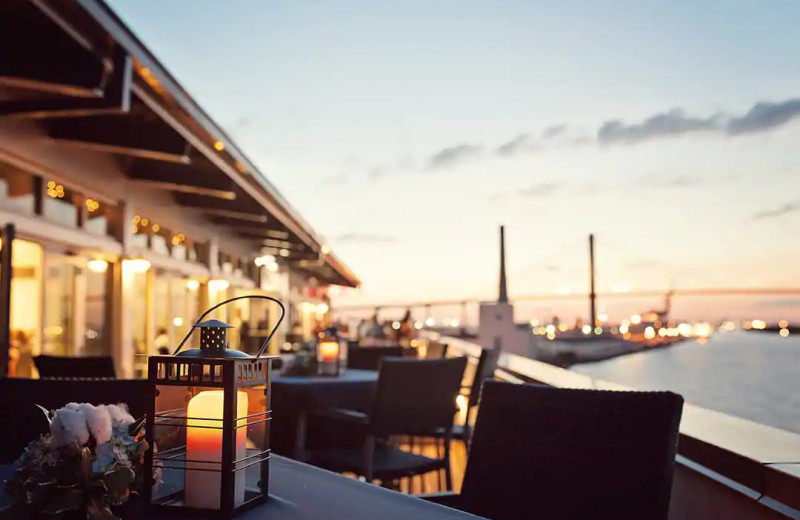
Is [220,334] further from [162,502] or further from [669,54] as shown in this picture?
[669,54]

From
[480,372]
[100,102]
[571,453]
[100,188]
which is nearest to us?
[571,453]

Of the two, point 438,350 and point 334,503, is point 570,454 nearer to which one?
point 334,503

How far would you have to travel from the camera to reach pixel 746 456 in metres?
1.97

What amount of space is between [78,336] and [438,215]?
16655mm

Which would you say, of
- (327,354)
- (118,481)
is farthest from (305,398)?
(118,481)

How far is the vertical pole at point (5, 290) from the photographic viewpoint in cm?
464

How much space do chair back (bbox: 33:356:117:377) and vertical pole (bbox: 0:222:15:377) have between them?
185cm

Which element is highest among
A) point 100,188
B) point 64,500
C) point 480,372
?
point 100,188

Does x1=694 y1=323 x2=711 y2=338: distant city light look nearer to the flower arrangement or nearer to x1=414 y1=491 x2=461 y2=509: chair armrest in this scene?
x1=414 y1=491 x2=461 y2=509: chair armrest

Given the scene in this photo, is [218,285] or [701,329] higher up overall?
Result: [218,285]

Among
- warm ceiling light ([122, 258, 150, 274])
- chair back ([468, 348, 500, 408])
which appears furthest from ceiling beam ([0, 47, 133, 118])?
warm ceiling light ([122, 258, 150, 274])

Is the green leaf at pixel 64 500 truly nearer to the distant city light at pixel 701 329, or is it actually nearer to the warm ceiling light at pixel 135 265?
the distant city light at pixel 701 329

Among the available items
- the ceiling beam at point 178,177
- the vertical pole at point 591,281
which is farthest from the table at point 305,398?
the vertical pole at point 591,281

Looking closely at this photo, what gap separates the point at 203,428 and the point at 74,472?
222 millimetres
